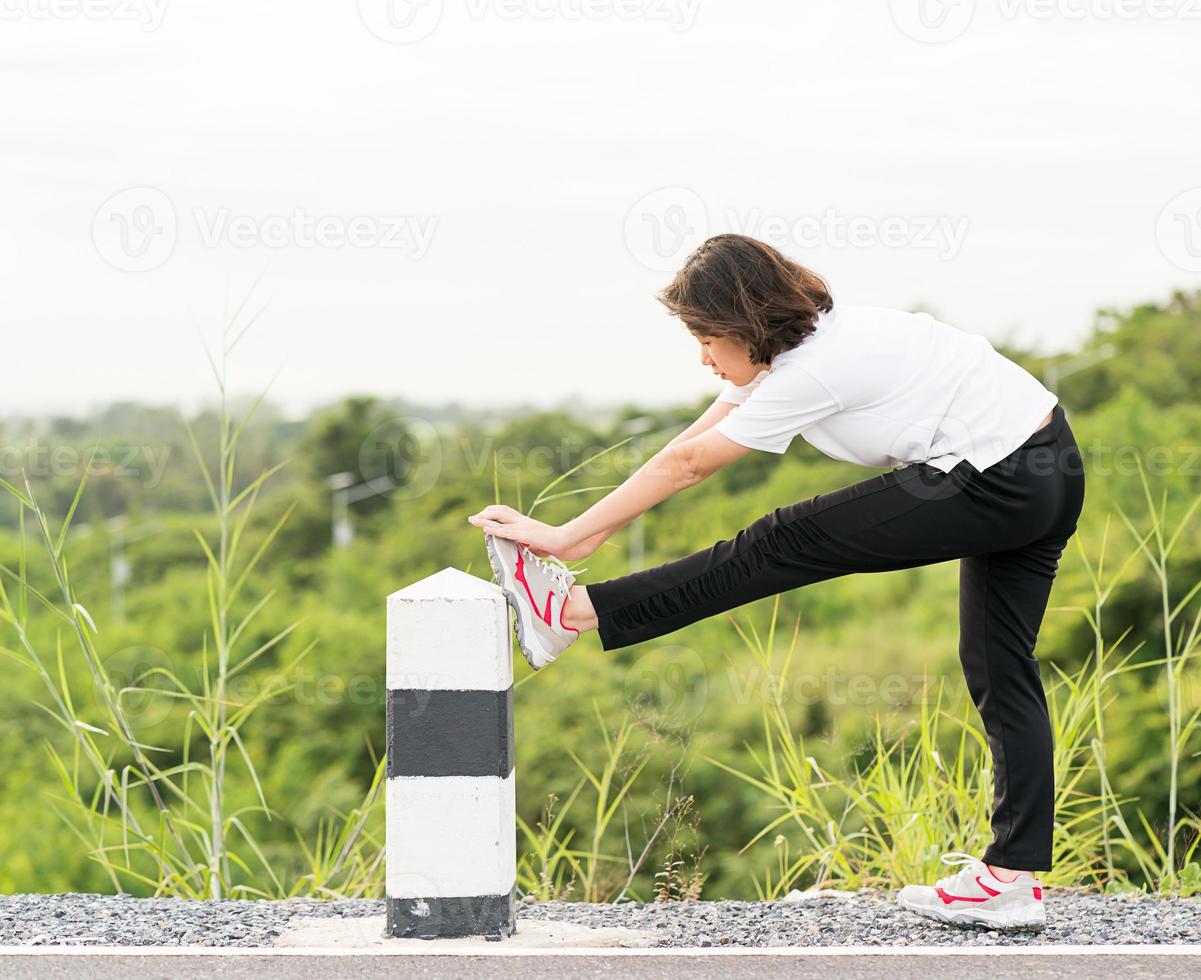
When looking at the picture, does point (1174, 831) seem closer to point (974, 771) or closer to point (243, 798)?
point (974, 771)

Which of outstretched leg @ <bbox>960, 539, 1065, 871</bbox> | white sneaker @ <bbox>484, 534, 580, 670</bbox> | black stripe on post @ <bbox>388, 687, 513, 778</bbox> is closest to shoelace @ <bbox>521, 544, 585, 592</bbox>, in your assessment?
white sneaker @ <bbox>484, 534, 580, 670</bbox>

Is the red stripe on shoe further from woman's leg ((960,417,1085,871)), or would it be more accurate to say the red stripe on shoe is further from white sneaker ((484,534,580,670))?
white sneaker ((484,534,580,670))

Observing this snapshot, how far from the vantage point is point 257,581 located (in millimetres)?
39281

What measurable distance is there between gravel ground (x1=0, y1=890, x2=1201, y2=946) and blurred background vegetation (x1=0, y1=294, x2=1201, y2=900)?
33 centimetres

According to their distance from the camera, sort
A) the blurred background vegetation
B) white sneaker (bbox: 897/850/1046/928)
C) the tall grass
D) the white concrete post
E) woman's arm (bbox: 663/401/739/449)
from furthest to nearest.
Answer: the blurred background vegetation
the tall grass
woman's arm (bbox: 663/401/739/449)
white sneaker (bbox: 897/850/1046/928)
the white concrete post

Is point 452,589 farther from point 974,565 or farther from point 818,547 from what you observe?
point 974,565

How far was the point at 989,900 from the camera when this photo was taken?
3027 mm

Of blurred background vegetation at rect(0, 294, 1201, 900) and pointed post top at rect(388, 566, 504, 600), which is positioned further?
blurred background vegetation at rect(0, 294, 1201, 900)

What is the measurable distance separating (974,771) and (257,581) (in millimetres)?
36914

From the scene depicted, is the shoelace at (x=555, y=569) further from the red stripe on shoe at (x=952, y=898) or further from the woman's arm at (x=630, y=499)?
the red stripe on shoe at (x=952, y=898)

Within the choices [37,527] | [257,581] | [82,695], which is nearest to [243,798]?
[82,695]

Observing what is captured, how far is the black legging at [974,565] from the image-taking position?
9.74 ft

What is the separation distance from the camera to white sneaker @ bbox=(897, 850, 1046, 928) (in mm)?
3018

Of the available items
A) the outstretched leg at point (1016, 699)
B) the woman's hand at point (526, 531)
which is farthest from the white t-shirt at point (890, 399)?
the woman's hand at point (526, 531)
